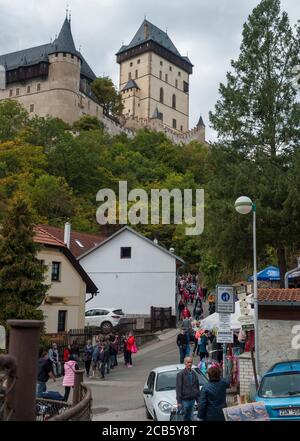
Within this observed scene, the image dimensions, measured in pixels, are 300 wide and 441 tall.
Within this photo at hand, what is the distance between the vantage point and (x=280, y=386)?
11359mm

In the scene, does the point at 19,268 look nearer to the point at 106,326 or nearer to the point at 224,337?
the point at 106,326

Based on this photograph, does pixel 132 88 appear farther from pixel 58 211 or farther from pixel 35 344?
pixel 35 344

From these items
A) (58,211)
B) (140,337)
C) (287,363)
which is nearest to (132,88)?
(58,211)

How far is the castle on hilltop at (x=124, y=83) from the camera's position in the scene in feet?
380

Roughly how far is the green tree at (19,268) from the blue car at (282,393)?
15611 millimetres

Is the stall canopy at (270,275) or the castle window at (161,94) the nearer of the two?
the stall canopy at (270,275)

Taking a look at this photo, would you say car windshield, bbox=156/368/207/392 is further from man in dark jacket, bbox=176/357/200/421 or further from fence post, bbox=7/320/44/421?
fence post, bbox=7/320/44/421

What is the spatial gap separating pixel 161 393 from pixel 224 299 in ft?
10.0

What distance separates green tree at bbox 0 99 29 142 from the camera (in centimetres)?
9156

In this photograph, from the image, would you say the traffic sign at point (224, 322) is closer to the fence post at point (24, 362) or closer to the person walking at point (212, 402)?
the person walking at point (212, 402)

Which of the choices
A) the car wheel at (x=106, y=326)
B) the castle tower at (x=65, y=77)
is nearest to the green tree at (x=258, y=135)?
the car wheel at (x=106, y=326)

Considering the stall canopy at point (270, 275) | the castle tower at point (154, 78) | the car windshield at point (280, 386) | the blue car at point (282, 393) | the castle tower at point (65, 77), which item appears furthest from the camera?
the castle tower at point (154, 78)

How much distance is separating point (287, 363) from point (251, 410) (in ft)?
15.7

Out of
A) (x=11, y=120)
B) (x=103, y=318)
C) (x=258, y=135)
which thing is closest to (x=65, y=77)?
(x=11, y=120)
